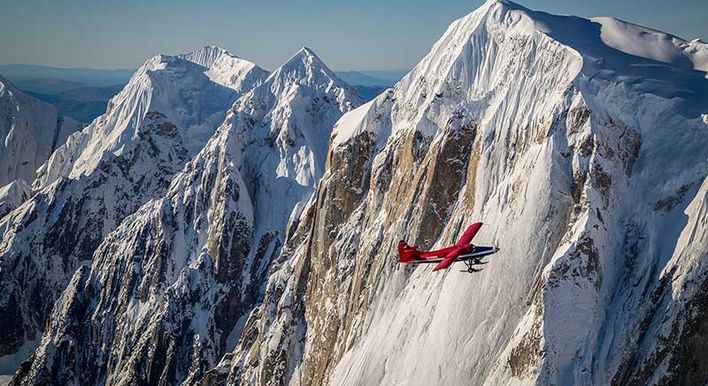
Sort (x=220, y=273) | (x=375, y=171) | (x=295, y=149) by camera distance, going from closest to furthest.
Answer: (x=375, y=171)
(x=220, y=273)
(x=295, y=149)

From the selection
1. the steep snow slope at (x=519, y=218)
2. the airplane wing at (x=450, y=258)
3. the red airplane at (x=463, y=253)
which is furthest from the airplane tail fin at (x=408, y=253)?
the steep snow slope at (x=519, y=218)

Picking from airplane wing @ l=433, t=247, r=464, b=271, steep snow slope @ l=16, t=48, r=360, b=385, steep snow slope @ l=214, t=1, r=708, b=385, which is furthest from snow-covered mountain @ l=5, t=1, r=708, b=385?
steep snow slope @ l=16, t=48, r=360, b=385

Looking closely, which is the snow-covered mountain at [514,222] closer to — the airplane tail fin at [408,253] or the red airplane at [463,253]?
the red airplane at [463,253]

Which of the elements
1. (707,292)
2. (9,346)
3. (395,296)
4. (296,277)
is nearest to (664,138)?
(707,292)

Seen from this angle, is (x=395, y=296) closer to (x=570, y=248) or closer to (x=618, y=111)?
(x=570, y=248)

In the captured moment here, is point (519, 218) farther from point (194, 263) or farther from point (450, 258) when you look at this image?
point (194, 263)
